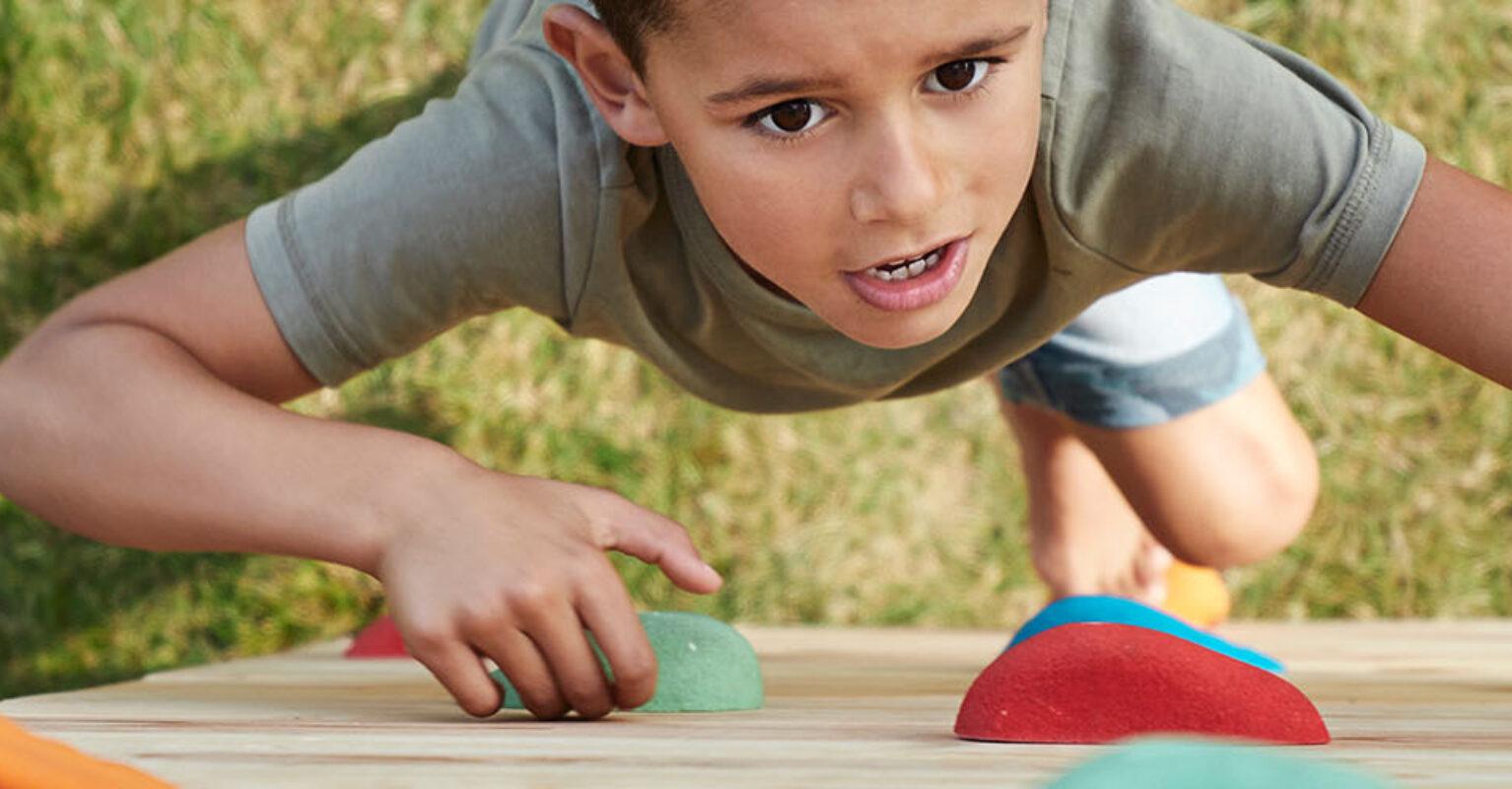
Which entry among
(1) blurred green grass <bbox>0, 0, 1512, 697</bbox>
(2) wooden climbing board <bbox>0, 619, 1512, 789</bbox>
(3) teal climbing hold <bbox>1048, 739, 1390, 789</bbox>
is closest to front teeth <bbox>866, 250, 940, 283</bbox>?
(2) wooden climbing board <bbox>0, 619, 1512, 789</bbox>

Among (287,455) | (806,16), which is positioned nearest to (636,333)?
(287,455)

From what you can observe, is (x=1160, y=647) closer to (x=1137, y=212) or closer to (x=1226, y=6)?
(x=1137, y=212)

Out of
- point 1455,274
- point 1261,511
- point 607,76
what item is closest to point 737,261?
point 607,76

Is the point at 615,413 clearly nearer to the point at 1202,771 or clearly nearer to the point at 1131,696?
the point at 1131,696

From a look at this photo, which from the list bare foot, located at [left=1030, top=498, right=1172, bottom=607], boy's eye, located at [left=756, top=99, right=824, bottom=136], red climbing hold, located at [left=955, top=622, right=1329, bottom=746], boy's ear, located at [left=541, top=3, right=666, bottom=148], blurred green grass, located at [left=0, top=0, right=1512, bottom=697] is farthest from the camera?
blurred green grass, located at [left=0, top=0, right=1512, bottom=697]

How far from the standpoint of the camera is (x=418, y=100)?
6.49ft

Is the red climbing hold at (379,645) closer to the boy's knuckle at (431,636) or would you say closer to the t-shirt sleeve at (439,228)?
the t-shirt sleeve at (439,228)

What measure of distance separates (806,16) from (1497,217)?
433mm

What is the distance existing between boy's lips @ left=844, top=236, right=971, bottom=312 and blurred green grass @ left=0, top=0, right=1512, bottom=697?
967 mm

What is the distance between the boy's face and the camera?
83cm

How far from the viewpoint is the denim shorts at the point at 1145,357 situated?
5.00 ft

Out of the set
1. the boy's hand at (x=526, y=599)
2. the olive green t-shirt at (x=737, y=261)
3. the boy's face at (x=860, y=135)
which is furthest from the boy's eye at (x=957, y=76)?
the boy's hand at (x=526, y=599)

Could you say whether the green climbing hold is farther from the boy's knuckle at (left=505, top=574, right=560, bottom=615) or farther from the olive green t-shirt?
the olive green t-shirt

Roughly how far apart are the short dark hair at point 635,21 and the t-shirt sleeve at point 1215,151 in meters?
0.23
